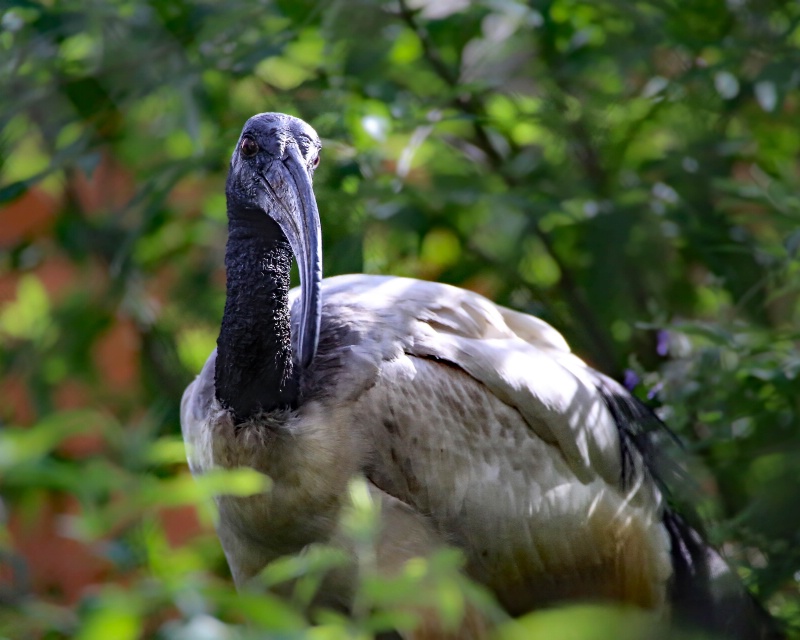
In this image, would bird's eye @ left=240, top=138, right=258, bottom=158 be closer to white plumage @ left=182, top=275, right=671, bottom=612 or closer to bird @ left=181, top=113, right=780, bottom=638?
bird @ left=181, top=113, right=780, bottom=638

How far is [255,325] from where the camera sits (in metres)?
2.94

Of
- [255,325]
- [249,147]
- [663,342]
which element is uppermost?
[249,147]

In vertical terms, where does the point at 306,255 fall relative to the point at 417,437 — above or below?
above

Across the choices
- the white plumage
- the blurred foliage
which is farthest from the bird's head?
the blurred foliage

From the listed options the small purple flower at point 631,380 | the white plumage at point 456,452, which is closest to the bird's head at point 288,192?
the white plumage at point 456,452

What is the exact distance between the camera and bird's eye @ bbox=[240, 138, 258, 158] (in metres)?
2.90

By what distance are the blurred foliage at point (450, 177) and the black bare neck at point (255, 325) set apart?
572 mm

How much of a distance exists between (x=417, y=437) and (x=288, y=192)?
0.73 m

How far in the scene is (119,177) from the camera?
5035mm

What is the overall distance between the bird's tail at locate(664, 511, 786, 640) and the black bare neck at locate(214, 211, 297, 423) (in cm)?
122

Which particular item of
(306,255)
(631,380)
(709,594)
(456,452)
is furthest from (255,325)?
(709,594)

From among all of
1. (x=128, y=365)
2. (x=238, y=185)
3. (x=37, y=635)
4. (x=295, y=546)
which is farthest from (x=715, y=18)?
(x=37, y=635)

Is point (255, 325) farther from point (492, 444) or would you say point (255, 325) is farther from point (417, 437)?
point (492, 444)

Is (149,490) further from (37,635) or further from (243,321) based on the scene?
(243,321)
